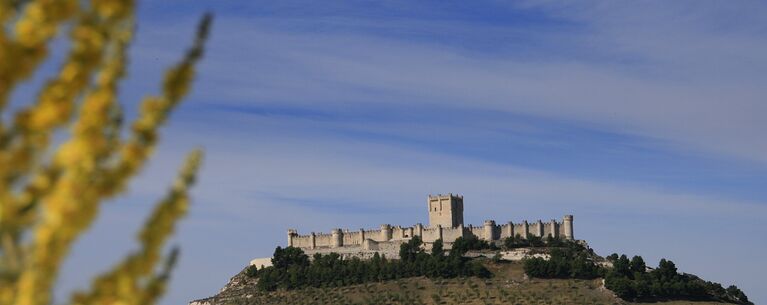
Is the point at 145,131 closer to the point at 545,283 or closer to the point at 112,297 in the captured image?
the point at 112,297

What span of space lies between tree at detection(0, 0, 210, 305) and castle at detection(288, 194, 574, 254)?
4264 inches

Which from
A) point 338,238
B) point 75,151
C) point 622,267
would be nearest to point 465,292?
point 622,267

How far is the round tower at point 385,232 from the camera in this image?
11962cm

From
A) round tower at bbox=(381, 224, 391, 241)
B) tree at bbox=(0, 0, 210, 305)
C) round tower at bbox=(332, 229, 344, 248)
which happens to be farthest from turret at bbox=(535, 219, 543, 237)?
tree at bbox=(0, 0, 210, 305)

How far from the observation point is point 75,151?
5.74m

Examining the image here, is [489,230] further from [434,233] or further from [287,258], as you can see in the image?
[287,258]

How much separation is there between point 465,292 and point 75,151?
98789 millimetres

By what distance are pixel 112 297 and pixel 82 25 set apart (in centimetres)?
159

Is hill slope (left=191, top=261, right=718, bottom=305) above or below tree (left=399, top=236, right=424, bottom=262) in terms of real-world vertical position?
below

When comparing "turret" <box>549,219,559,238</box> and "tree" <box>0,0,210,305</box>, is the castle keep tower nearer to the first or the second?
"turret" <box>549,219,559,238</box>

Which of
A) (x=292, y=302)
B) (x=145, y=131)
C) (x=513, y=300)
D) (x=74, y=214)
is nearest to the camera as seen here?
(x=74, y=214)

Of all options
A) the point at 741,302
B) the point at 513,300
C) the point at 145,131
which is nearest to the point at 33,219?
the point at 145,131

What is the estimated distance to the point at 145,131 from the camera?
6109 mm

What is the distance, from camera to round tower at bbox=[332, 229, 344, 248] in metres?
121
